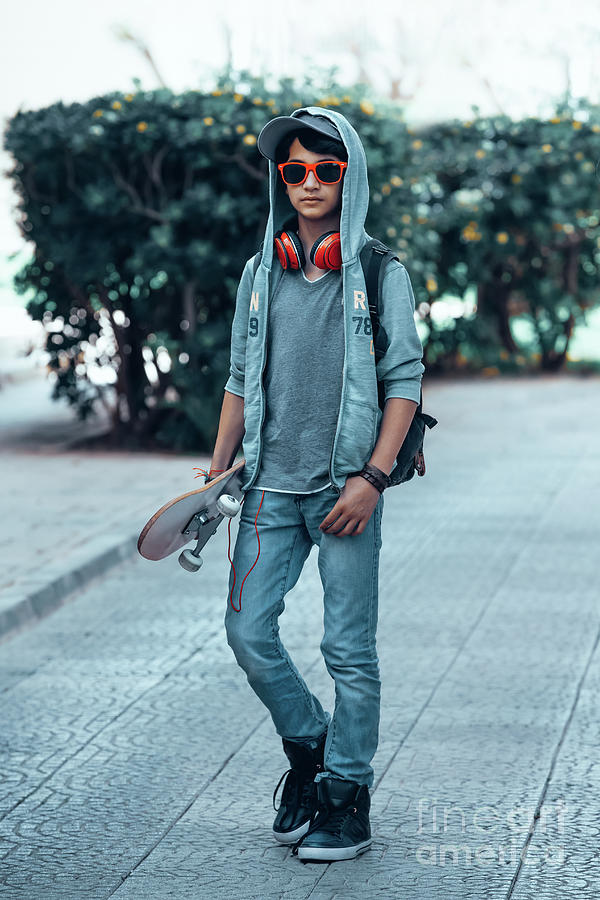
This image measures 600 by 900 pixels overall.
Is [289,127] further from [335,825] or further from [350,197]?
[335,825]

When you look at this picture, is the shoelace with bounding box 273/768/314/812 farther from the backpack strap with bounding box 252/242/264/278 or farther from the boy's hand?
the backpack strap with bounding box 252/242/264/278

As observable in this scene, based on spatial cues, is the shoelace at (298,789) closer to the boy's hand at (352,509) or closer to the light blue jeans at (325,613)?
the light blue jeans at (325,613)

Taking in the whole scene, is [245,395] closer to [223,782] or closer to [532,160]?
[223,782]

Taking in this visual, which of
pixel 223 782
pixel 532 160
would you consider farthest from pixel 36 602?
pixel 532 160

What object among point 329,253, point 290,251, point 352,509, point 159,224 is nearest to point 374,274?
point 329,253

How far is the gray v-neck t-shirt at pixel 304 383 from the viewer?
147 inches

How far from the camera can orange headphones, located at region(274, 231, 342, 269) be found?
3.72 m

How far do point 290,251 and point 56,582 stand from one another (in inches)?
143

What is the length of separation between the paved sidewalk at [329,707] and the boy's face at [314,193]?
5.87 feet

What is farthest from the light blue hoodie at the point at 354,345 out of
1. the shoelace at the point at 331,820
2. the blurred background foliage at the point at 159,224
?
the blurred background foliage at the point at 159,224

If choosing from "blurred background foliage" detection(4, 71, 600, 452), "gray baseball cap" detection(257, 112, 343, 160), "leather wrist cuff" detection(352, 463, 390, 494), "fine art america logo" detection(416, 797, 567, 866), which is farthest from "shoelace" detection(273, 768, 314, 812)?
"blurred background foliage" detection(4, 71, 600, 452)

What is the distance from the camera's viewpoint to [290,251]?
377cm

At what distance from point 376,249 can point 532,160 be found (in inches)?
502

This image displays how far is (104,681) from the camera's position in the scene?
5.62m
